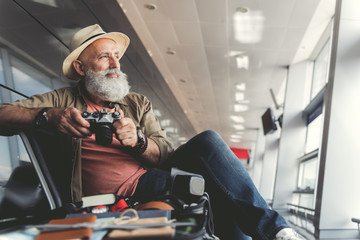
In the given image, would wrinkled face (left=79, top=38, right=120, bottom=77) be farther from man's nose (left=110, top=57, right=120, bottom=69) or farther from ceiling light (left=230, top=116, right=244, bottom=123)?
ceiling light (left=230, top=116, right=244, bottom=123)

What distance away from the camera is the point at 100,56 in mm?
1687

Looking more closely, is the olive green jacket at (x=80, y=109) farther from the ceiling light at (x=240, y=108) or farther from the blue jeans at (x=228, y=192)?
the ceiling light at (x=240, y=108)

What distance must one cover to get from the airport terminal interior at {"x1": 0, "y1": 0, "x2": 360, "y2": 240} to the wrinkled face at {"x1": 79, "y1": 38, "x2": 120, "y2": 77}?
541 mm

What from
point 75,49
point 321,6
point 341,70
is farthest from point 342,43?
point 75,49

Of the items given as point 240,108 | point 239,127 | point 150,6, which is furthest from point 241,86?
point 239,127

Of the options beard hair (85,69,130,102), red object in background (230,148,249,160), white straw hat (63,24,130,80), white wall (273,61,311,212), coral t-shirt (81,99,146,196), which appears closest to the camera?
coral t-shirt (81,99,146,196)

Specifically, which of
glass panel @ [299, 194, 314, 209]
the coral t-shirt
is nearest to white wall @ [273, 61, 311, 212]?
glass panel @ [299, 194, 314, 209]

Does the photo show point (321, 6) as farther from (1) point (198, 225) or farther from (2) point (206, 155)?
(1) point (198, 225)

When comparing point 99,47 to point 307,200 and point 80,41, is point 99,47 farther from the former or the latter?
point 307,200

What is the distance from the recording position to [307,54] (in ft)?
22.2

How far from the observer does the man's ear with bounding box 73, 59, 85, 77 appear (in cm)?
171

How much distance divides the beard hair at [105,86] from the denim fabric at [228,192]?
0.48 m

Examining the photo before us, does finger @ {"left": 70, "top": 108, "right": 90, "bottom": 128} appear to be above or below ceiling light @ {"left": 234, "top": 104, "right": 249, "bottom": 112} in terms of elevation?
below

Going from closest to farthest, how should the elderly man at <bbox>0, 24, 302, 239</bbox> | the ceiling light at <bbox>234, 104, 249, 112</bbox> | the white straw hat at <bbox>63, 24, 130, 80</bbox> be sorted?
1. the elderly man at <bbox>0, 24, 302, 239</bbox>
2. the white straw hat at <bbox>63, 24, 130, 80</bbox>
3. the ceiling light at <bbox>234, 104, 249, 112</bbox>
